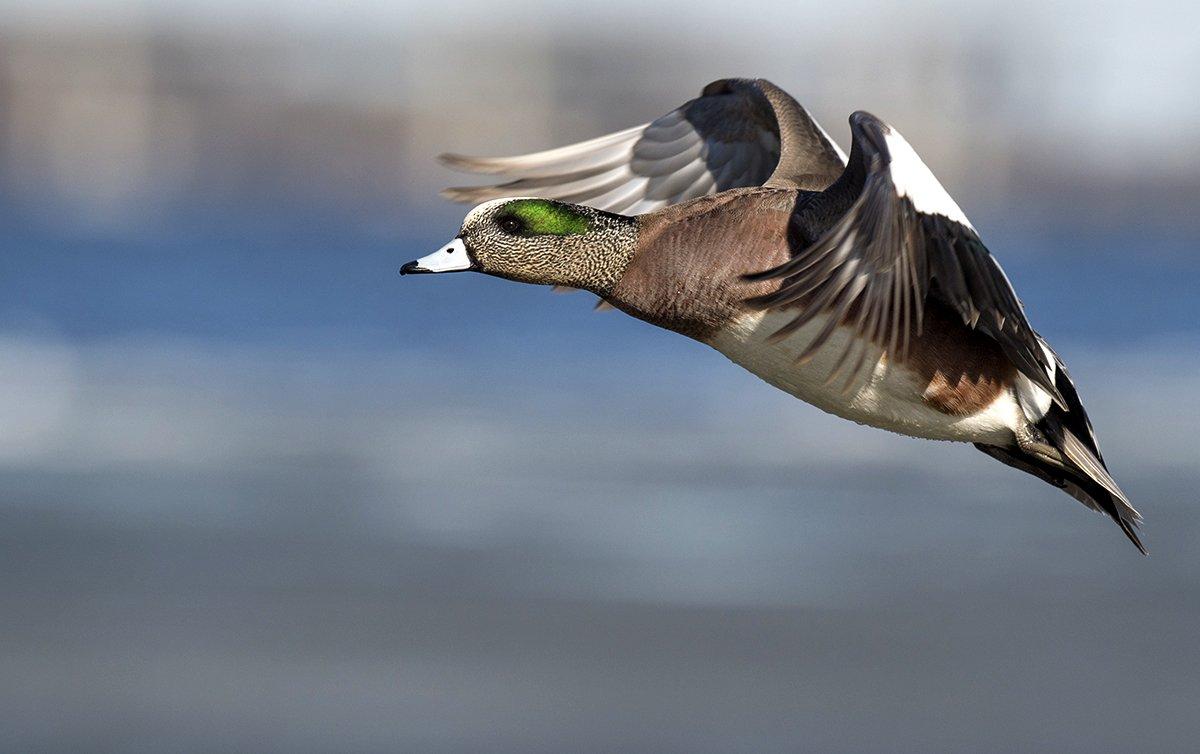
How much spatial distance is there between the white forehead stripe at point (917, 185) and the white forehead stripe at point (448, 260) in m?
1.06

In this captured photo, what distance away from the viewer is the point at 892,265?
14.1 ft

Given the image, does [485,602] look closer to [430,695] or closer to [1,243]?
[430,695]

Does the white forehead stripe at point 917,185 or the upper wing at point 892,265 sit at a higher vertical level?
the white forehead stripe at point 917,185

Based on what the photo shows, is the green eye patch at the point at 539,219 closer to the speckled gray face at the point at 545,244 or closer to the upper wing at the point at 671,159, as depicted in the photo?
the speckled gray face at the point at 545,244

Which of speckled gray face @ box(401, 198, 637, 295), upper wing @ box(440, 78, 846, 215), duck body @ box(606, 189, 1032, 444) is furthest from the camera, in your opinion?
upper wing @ box(440, 78, 846, 215)

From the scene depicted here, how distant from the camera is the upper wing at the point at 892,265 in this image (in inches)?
169

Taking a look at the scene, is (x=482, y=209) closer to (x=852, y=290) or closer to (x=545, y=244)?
(x=545, y=244)

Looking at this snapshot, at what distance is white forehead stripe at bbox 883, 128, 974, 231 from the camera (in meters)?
4.30

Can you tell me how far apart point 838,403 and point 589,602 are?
570 centimetres

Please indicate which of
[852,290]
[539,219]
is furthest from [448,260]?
[852,290]

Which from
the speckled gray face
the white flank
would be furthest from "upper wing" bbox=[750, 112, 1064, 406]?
the speckled gray face

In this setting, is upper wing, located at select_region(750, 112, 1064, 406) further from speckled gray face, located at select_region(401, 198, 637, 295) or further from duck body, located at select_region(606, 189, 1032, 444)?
speckled gray face, located at select_region(401, 198, 637, 295)

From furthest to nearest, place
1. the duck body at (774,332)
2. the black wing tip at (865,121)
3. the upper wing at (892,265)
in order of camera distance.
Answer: the duck body at (774,332), the black wing tip at (865,121), the upper wing at (892,265)

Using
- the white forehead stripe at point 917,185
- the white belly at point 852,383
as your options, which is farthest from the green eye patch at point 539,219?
the white forehead stripe at point 917,185
